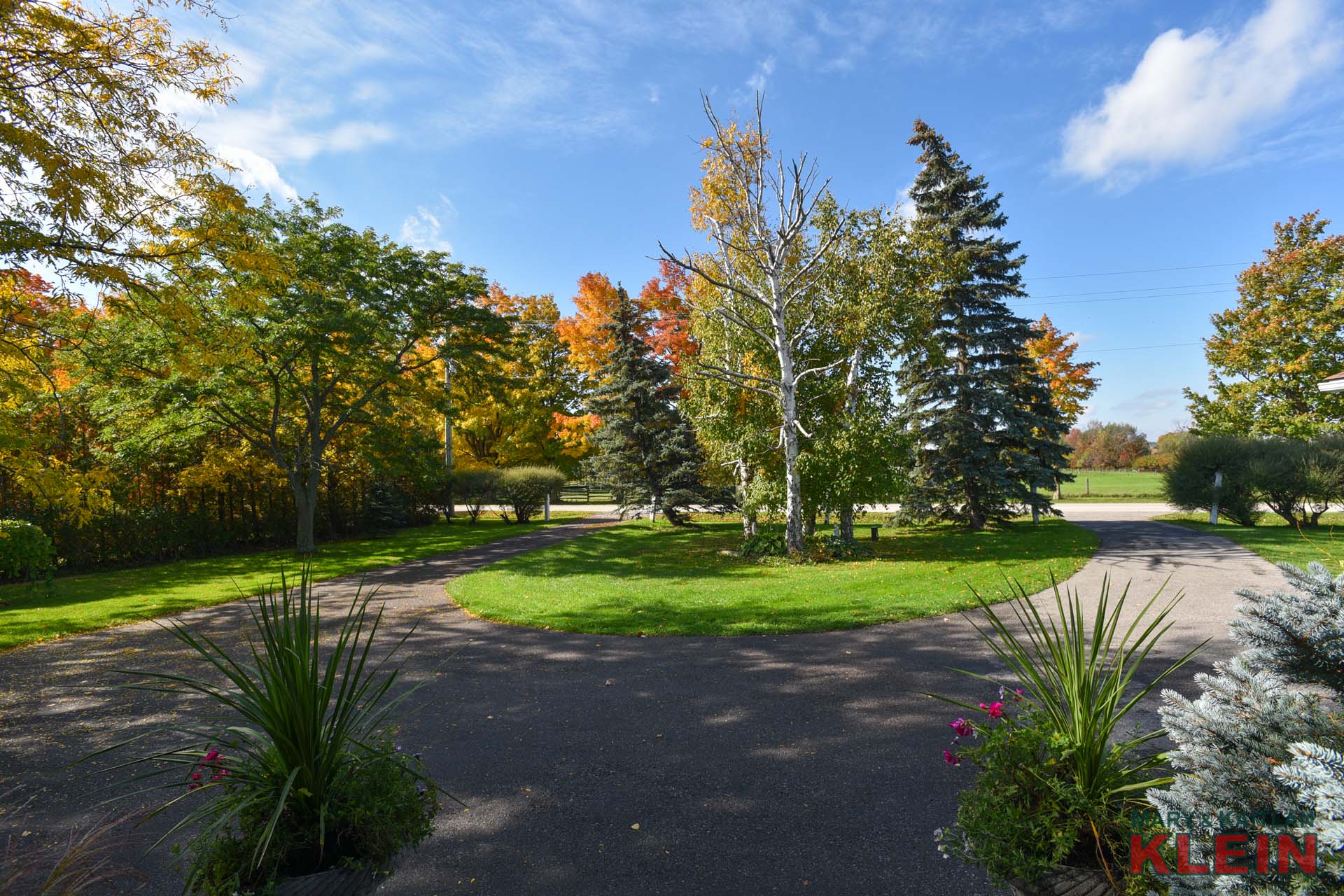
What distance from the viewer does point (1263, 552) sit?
11266mm

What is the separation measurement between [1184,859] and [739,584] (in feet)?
27.7

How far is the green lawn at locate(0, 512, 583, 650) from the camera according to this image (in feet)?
27.2

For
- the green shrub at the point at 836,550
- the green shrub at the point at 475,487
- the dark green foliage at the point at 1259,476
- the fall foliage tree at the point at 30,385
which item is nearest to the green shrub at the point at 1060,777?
the fall foliage tree at the point at 30,385

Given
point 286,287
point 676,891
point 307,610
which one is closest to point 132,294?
point 286,287

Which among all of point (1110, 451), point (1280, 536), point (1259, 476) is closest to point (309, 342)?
point (1280, 536)

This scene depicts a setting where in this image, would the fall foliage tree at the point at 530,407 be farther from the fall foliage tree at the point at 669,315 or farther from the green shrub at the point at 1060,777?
the green shrub at the point at 1060,777

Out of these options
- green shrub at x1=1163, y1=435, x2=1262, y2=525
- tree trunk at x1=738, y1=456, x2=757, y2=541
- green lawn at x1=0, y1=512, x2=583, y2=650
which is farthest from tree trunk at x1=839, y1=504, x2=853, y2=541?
green shrub at x1=1163, y1=435, x2=1262, y2=525

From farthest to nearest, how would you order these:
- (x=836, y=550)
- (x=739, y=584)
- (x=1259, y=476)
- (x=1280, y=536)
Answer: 1. (x=1259, y=476)
2. (x=1280, y=536)
3. (x=836, y=550)
4. (x=739, y=584)

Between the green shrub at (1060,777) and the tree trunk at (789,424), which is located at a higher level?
the tree trunk at (789,424)

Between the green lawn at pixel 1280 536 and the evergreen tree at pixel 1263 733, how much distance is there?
8.35m

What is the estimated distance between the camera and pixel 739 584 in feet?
33.5

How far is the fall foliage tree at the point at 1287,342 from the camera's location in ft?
69.6

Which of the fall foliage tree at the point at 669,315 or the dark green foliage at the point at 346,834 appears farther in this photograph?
the fall foliage tree at the point at 669,315

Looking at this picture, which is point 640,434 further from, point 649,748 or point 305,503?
point 649,748
